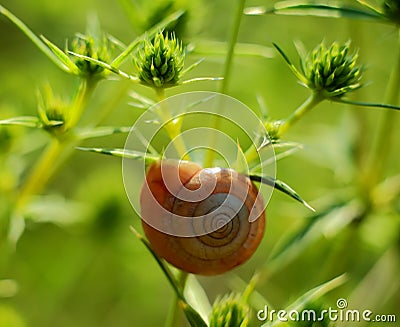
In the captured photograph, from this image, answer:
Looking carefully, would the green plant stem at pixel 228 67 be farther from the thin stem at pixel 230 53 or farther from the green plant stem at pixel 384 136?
the green plant stem at pixel 384 136

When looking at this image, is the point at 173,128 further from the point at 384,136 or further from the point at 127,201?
the point at 127,201

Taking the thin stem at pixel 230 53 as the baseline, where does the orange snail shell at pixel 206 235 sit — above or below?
below

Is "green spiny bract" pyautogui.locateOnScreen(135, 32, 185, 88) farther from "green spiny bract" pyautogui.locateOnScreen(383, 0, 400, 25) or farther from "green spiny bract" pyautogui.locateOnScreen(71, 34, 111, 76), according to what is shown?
"green spiny bract" pyautogui.locateOnScreen(383, 0, 400, 25)

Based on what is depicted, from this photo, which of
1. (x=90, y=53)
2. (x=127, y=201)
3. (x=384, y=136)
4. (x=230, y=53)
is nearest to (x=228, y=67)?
(x=230, y=53)

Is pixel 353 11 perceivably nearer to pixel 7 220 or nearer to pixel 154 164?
pixel 154 164

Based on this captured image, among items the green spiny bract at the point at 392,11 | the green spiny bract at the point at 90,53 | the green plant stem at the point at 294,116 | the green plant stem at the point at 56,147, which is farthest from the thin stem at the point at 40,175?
the green spiny bract at the point at 392,11
